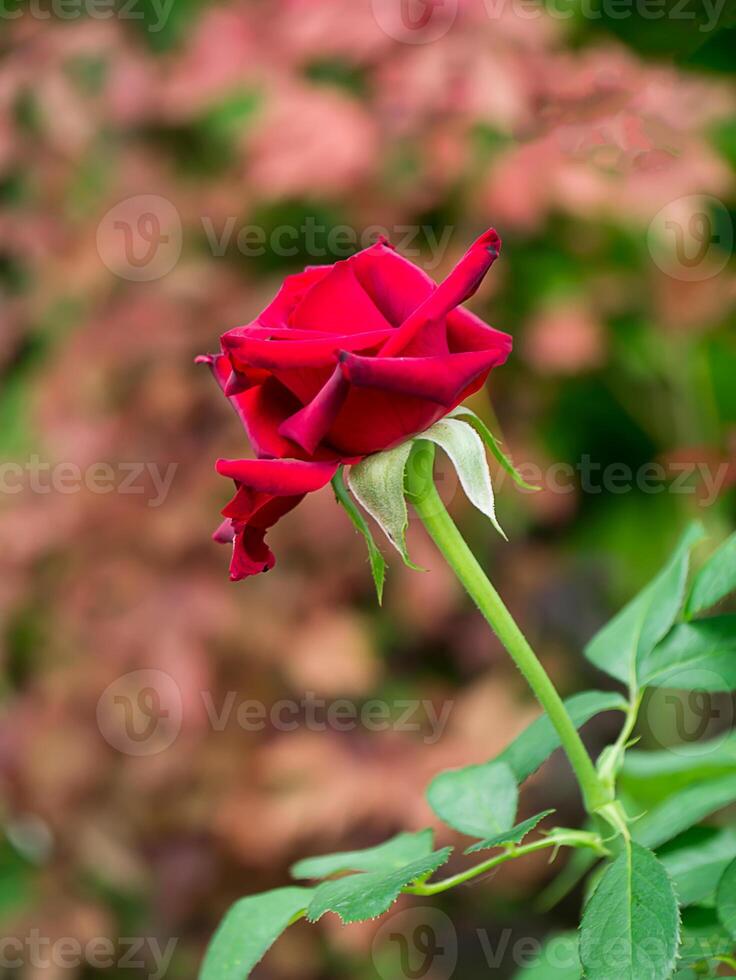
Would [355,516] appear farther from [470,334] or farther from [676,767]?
[676,767]

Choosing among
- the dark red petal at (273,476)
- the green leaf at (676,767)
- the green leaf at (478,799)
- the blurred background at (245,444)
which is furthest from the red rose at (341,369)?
the blurred background at (245,444)

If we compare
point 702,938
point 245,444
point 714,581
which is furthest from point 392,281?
point 245,444

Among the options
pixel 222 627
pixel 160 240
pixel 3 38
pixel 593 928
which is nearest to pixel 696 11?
pixel 593 928

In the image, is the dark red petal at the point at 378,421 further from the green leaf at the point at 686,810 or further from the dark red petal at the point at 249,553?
the green leaf at the point at 686,810

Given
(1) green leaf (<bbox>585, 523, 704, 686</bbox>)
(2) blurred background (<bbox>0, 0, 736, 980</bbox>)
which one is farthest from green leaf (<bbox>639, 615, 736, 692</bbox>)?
(2) blurred background (<bbox>0, 0, 736, 980</bbox>)

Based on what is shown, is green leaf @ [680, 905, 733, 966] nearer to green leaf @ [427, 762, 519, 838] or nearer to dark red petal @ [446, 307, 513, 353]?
green leaf @ [427, 762, 519, 838]

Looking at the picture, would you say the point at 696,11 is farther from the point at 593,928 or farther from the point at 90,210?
the point at 90,210
